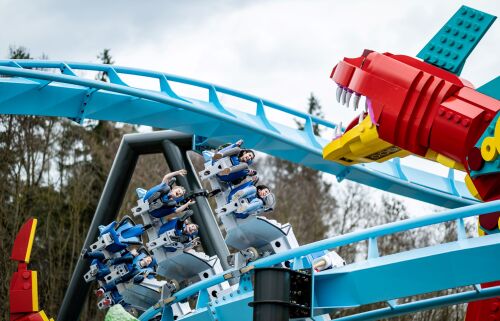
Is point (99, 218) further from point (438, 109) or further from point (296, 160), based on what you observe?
point (438, 109)

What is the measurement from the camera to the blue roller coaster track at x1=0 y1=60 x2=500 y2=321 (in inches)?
265

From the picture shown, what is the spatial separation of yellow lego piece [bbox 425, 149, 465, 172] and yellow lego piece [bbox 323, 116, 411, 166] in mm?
467

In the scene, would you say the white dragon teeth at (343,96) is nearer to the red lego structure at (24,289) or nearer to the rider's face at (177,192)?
the rider's face at (177,192)

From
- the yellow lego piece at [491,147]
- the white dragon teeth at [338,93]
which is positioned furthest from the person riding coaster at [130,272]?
the yellow lego piece at [491,147]

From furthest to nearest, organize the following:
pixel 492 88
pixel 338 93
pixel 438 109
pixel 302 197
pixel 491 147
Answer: pixel 302 197
pixel 338 93
pixel 492 88
pixel 438 109
pixel 491 147

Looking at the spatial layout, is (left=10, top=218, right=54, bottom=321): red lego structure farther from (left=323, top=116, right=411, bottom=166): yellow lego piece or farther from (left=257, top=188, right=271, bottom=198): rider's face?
(left=323, top=116, right=411, bottom=166): yellow lego piece

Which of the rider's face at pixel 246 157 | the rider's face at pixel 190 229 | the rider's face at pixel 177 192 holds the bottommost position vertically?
the rider's face at pixel 190 229

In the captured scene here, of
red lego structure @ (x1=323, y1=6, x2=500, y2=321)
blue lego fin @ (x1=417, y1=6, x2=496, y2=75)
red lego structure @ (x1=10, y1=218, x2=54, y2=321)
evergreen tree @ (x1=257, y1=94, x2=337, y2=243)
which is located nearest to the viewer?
red lego structure @ (x1=323, y1=6, x2=500, y2=321)

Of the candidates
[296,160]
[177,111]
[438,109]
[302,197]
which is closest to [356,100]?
[438,109]

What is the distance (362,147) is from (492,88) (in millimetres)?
1210

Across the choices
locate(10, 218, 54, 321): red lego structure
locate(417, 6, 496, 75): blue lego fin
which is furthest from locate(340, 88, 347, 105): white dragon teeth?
locate(10, 218, 54, 321): red lego structure

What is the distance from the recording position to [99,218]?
11461 mm

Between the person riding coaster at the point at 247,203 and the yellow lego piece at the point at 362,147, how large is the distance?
2.49 ft

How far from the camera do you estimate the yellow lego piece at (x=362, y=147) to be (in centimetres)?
877
